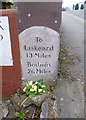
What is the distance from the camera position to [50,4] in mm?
2359

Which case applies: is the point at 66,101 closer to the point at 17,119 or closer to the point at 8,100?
the point at 17,119

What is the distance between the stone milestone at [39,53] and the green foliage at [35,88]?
155 mm

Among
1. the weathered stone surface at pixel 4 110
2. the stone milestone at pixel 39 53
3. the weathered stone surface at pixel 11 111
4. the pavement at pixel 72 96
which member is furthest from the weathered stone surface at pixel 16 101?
the pavement at pixel 72 96

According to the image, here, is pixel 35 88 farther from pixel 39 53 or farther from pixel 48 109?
pixel 39 53

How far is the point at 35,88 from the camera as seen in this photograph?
2.74 metres

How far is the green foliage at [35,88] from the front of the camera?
2727 mm

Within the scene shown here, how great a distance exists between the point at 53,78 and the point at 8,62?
3.84 feet

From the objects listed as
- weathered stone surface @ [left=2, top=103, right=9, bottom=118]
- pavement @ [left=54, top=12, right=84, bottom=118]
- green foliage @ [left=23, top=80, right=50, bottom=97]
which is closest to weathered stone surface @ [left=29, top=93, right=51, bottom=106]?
green foliage @ [left=23, top=80, right=50, bottom=97]

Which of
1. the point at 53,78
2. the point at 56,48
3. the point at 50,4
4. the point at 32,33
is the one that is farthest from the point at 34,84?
the point at 50,4

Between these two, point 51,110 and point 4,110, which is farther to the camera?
point 4,110

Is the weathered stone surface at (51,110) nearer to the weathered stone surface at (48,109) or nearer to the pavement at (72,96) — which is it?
the weathered stone surface at (48,109)

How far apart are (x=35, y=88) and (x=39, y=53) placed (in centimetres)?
79

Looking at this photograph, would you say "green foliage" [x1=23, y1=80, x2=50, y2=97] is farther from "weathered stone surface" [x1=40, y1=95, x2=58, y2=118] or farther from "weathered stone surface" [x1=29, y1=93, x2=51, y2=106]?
"weathered stone surface" [x1=40, y1=95, x2=58, y2=118]

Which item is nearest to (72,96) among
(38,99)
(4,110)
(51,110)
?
(51,110)
